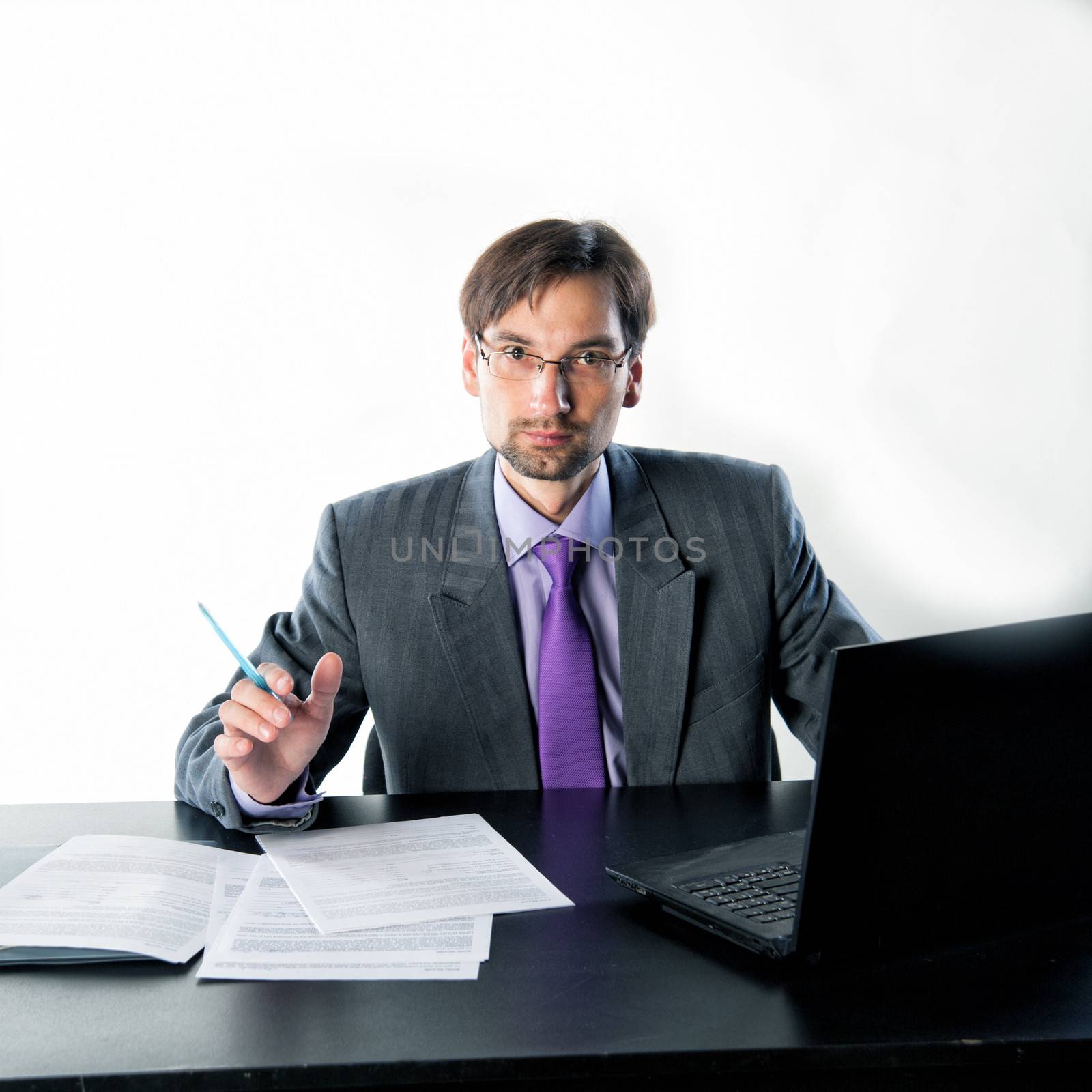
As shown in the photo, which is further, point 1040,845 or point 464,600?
point 464,600

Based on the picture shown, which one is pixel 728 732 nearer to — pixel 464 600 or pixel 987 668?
pixel 464 600

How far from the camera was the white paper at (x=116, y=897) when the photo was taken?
40.8 inches

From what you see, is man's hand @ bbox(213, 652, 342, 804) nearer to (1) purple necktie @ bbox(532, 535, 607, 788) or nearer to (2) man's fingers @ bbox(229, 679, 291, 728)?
(2) man's fingers @ bbox(229, 679, 291, 728)

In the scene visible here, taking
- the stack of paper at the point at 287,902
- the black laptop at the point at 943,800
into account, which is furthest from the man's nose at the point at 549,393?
the black laptop at the point at 943,800

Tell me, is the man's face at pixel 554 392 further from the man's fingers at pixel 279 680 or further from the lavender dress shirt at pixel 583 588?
the man's fingers at pixel 279 680

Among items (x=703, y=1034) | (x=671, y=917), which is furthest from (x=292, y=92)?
(x=703, y=1034)

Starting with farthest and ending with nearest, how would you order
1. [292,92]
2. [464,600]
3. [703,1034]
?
[292,92]
[464,600]
[703,1034]

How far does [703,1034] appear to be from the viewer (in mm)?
876

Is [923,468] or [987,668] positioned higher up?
[987,668]

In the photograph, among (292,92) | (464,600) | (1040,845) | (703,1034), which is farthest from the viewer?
(292,92)

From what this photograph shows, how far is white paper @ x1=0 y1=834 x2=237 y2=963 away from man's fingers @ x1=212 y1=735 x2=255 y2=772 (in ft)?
0.34

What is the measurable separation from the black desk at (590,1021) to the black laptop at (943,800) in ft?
0.13

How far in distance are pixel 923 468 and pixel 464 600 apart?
1.77 m

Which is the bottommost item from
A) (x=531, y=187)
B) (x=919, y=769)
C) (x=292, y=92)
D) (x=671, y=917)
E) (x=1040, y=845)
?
(x=671, y=917)
